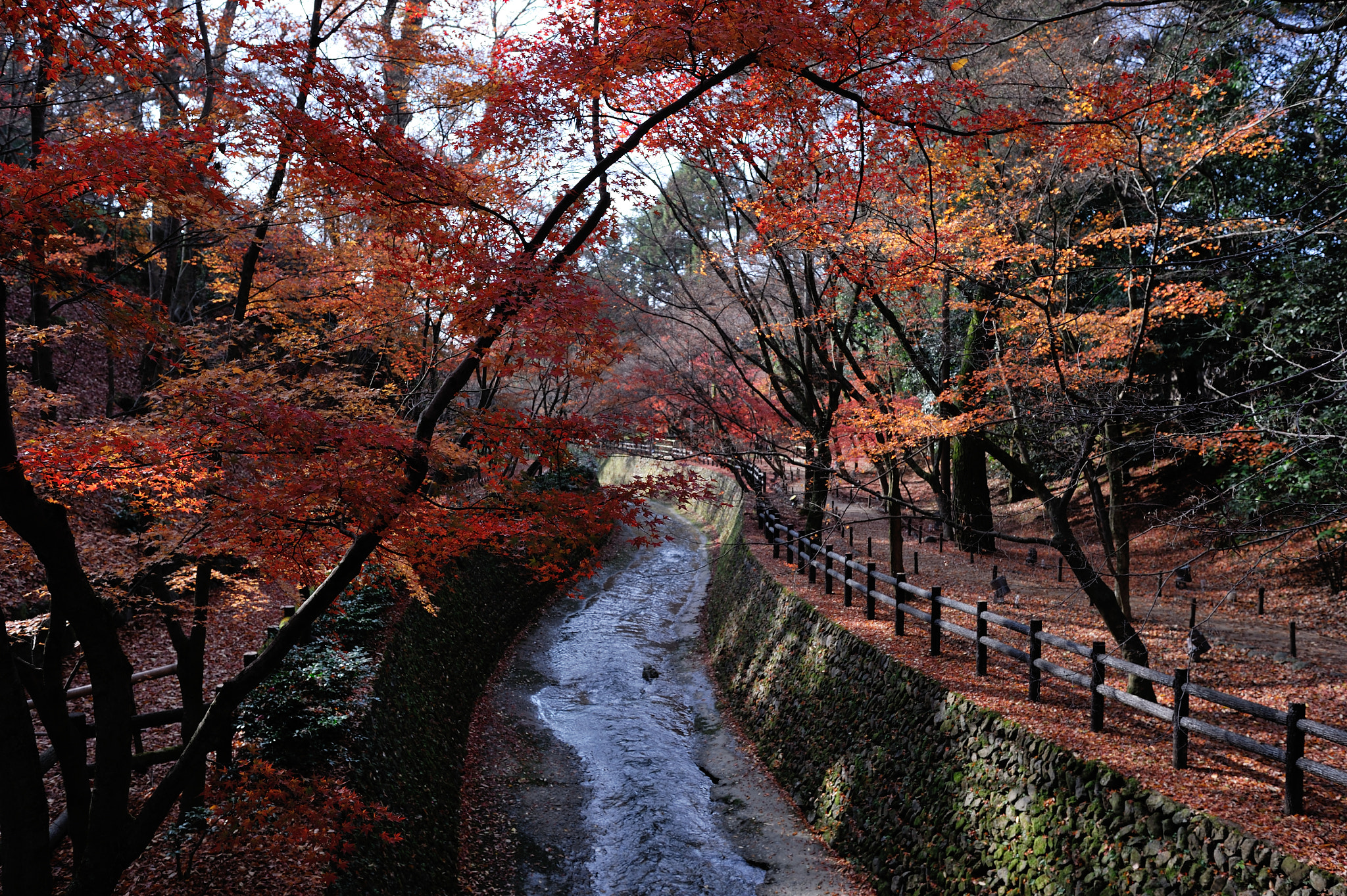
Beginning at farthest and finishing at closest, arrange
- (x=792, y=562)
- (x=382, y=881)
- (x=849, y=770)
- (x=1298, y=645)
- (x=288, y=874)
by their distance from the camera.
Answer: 1. (x=792, y=562)
2. (x=1298, y=645)
3. (x=849, y=770)
4. (x=382, y=881)
5. (x=288, y=874)

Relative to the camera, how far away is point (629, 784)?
33.9 ft

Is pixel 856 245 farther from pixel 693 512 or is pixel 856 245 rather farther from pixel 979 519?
pixel 693 512

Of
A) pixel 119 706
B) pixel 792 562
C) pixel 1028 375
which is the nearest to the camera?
pixel 119 706

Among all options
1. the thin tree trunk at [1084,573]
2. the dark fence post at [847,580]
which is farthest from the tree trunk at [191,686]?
the dark fence post at [847,580]

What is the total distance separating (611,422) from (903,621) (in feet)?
20.2

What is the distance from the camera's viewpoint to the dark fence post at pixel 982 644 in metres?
8.67

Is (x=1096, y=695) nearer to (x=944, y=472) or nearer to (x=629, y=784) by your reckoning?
(x=629, y=784)

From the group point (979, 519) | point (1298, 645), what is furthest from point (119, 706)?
point (979, 519)

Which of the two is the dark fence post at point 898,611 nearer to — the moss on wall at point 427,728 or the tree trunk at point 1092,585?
the tree trunk at point 1092,585

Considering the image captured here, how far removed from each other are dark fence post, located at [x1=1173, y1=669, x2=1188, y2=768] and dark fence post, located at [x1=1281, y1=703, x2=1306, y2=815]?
0.75 metres

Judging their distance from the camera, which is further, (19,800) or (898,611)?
(898,611)

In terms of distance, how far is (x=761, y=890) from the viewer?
8.02m

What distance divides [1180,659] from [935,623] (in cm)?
361

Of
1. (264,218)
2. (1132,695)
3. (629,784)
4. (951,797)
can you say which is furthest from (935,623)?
(264,218)
